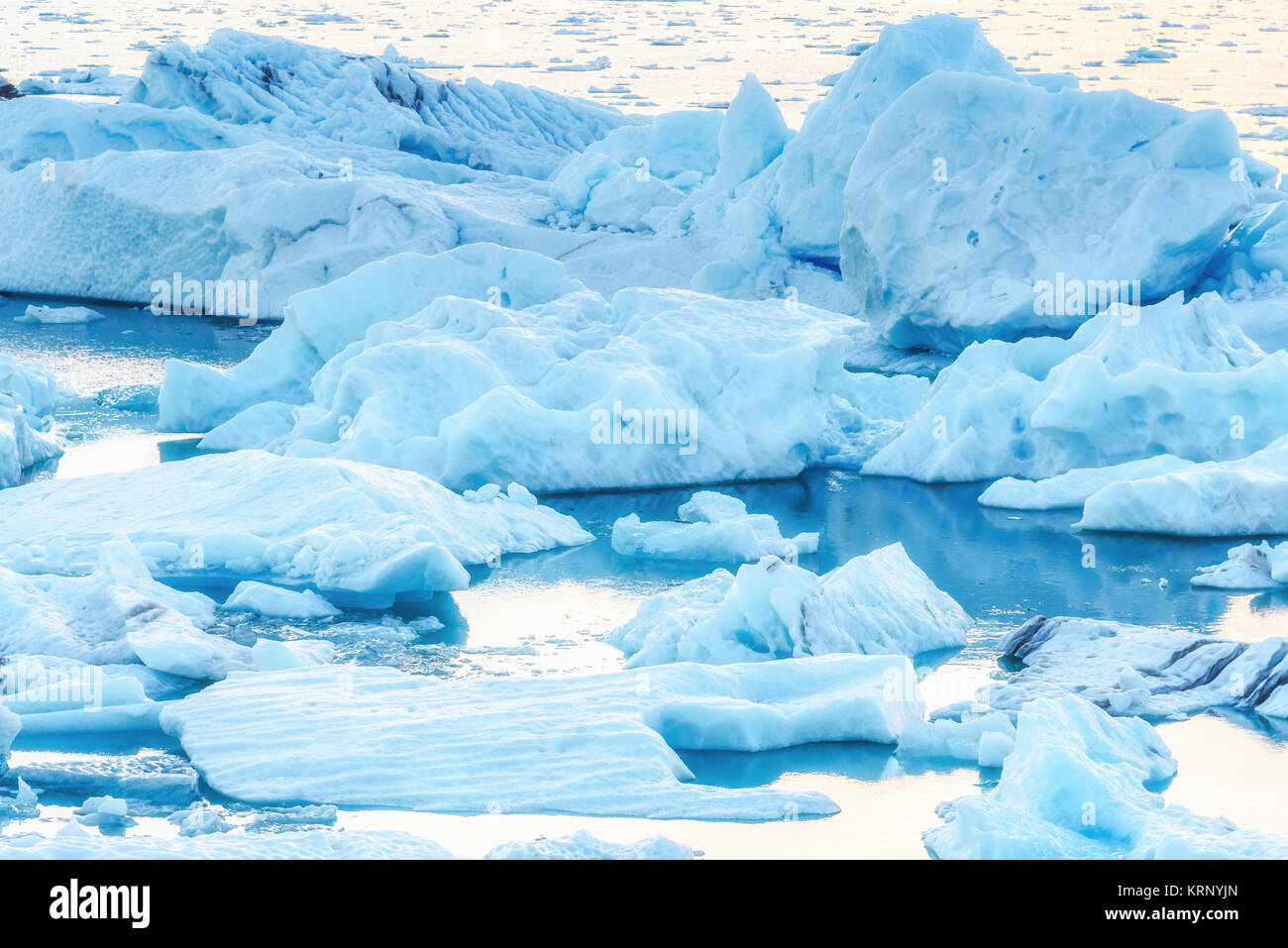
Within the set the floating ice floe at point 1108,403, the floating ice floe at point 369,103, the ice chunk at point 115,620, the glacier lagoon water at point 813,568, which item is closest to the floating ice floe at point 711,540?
the glacier lagoon water at point 813,568

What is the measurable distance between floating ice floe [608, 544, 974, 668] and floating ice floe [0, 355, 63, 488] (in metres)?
4.61

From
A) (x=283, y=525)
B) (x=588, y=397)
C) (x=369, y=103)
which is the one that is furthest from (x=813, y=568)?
(x=369, y=103)

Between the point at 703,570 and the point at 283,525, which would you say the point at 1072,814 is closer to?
the point at 703,570

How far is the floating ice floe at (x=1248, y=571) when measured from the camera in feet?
28.2

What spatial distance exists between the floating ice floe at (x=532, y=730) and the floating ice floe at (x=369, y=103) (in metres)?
13.6

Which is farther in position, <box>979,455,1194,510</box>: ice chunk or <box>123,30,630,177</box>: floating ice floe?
<box>123,30,630,177</box>: floating ice floe

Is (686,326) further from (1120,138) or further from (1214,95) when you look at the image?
(1214,95)

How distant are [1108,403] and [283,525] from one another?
15.4ft

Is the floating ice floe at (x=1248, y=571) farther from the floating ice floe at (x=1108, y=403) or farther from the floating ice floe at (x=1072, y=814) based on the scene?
the floating ice floe at (x=1072, y=814)

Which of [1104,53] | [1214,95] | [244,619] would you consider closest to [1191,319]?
[244,619]

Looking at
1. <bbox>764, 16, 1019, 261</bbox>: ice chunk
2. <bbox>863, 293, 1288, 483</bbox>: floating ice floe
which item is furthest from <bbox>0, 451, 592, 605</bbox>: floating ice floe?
<bbox>764, 16, 1019, 261</bbox>: ice chunk

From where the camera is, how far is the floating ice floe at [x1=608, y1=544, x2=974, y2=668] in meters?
7.34

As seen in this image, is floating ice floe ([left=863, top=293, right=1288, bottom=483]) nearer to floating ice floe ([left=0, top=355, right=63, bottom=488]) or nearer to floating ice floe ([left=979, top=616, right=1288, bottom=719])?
floating ice floe ([left=979, top=616, right=1288, bottom=719])

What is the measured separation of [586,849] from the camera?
5199 millimetres
